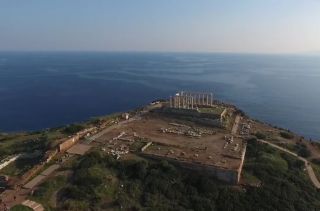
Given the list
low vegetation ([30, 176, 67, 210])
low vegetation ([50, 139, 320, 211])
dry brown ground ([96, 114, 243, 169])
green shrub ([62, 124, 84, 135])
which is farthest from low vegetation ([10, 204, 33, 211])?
green shrub ([62, 124, 84, 135])

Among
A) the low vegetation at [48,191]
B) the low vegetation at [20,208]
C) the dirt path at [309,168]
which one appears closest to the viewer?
the low vegetation at [20,208]

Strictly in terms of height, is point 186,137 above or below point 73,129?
below

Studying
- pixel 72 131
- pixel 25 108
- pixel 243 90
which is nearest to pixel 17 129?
pixel 25 108

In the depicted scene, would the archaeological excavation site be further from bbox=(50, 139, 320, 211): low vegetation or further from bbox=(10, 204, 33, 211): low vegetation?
bbox=(10, 204, 33, 211): low vegetation

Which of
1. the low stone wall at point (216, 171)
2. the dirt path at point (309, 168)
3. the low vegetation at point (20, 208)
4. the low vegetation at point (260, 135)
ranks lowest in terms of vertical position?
the dirt path at point (309, 168)

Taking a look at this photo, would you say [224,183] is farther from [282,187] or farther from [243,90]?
[243,90]

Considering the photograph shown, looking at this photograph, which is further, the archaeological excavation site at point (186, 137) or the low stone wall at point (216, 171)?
the archaeological excavation site at point (186, 137)


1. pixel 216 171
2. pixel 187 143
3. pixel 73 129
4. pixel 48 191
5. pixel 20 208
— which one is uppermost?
pixel 73 129

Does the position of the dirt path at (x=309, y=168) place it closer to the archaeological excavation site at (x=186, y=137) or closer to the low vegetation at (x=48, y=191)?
the archaeological excavation site at (x=186, y=137)

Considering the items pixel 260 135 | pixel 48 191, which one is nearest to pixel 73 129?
pixel 48 191

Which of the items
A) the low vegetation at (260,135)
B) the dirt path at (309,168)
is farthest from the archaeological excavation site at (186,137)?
the dirt path at (309,168)

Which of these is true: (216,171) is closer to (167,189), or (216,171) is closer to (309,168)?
(167,189)
